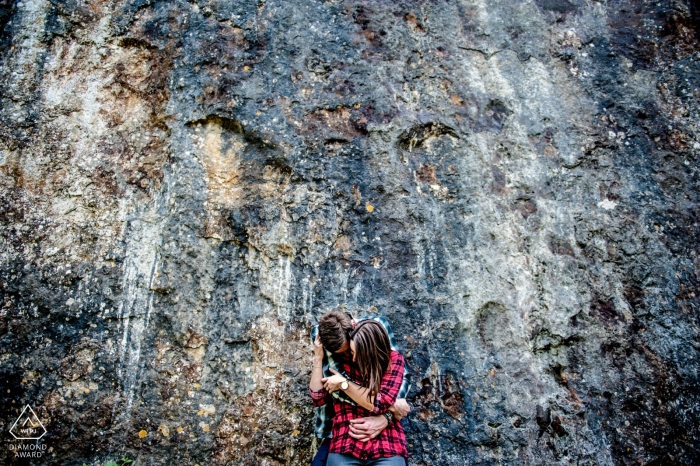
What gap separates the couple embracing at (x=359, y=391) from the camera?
2617mm

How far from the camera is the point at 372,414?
106 inches

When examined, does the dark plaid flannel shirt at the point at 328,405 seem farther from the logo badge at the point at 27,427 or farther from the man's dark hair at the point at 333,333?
the logo badge at the point at 27,427

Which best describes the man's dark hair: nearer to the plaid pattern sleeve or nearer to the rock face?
the plaid pattern sleeve

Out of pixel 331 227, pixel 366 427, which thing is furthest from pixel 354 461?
pixel 331 227

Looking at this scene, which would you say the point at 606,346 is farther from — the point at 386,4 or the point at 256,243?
the point at 386,4

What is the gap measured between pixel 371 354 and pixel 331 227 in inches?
43.2

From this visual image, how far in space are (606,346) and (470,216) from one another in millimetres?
1237

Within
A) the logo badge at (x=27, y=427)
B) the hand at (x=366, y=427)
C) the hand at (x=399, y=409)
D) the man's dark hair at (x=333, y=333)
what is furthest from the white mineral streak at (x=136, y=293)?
the hand at (x=399, y=409)

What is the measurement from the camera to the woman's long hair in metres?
2.68

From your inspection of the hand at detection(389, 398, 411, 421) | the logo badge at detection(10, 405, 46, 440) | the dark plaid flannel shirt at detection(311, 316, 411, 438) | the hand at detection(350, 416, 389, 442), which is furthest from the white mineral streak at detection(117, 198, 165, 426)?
the hand at detection(389, 398, 411, 421)

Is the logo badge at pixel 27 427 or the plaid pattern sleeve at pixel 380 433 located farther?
the logo badge at pixel 27 427

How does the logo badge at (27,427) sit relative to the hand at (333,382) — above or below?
below

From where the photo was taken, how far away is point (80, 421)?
120 inches

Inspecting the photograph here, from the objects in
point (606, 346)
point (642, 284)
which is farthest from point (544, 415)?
point (642, 284)
